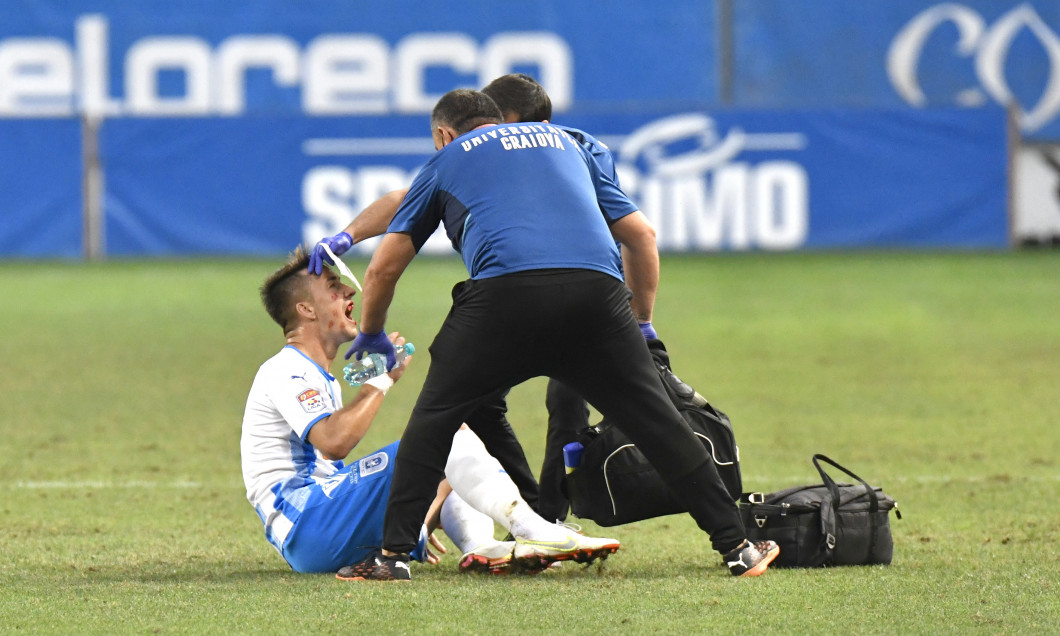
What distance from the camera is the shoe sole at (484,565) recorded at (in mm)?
5866

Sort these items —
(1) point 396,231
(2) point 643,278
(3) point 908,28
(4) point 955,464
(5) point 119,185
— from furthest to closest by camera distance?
(3) point 908,28
(5) point 119,185
(4) point 955,464
(2) point 643,278
(1) point 396,231

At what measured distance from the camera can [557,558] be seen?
573cm

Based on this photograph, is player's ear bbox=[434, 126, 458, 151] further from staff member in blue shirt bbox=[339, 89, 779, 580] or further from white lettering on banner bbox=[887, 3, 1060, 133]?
white lettering on banner bbox=[887, 3, 1060, 133]

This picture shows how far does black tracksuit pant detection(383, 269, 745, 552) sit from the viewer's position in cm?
539

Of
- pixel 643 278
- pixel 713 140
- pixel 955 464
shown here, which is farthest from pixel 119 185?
pixel 643 278

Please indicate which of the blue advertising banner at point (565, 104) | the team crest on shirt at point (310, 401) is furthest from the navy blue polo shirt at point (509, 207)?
the blue advertising banner at point (565, 104)

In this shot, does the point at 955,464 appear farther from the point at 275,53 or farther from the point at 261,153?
the point at 275,53

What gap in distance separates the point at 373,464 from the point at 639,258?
128cm

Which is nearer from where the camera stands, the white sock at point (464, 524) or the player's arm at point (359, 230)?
the player's arm at point (359, 230)

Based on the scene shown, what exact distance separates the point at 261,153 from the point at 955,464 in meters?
14.0

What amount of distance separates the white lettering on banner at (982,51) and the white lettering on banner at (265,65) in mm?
5345

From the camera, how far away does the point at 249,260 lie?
21.3 m

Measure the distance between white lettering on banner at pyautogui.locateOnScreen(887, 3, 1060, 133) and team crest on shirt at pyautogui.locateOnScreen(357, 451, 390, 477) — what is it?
20567mm

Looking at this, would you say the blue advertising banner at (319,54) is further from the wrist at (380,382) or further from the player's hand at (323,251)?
the wrist at (380,382)
